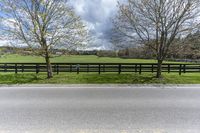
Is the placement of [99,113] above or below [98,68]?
below

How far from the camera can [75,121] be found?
21.3 ft

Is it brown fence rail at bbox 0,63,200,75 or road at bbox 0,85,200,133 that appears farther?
brown fence rail at bbox 0,63,200,75

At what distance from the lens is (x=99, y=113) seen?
737 cm

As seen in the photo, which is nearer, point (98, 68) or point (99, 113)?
point (99, 113)

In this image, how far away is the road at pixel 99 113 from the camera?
5883mm

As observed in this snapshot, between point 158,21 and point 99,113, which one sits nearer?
point 99,113

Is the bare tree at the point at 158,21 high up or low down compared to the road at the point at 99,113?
up

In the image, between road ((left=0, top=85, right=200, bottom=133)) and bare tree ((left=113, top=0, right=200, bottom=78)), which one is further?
bare tree ((left=113, top=0, right=200, bottom=78))

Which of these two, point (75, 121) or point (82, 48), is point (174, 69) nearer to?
point (82, 48)

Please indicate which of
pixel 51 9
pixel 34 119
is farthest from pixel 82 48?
pixel 34 119

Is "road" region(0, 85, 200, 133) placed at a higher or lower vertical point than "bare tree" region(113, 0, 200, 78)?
lower

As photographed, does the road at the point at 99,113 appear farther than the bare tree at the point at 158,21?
No

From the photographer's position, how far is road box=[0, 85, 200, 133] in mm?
5883

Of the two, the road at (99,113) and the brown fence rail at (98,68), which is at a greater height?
the brown fence rail at (98,68)
